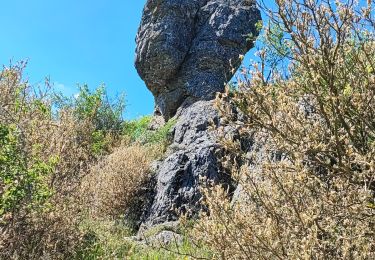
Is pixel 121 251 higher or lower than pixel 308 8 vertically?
lower

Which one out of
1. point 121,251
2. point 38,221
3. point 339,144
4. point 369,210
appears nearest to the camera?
point 339,144

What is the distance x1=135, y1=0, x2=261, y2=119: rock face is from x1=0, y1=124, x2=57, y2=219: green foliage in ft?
31.4

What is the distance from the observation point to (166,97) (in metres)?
15.0

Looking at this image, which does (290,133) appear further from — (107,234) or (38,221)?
(107,234)

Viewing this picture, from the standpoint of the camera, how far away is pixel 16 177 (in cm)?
459

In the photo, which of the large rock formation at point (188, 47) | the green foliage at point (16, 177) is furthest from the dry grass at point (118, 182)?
the green foliage at point (16, 177)

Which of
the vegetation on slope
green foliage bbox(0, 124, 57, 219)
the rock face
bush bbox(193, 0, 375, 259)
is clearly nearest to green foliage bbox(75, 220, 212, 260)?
the vegetation on slope

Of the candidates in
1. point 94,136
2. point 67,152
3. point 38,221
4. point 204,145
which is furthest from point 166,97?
point 38,221

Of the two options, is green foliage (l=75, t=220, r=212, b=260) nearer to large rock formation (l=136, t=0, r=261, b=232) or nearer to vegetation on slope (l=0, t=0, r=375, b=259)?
vegetation on slope (l=0, t=0, r=375, b=259)

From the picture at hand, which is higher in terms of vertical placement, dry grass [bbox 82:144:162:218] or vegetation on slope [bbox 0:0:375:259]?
dry grass [bbox 82:144:162:218]

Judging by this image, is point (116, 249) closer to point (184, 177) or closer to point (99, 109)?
point (184, 177)

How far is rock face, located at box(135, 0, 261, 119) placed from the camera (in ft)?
47.8

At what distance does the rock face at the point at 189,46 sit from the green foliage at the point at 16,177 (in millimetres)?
9582

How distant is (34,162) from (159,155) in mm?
7097
